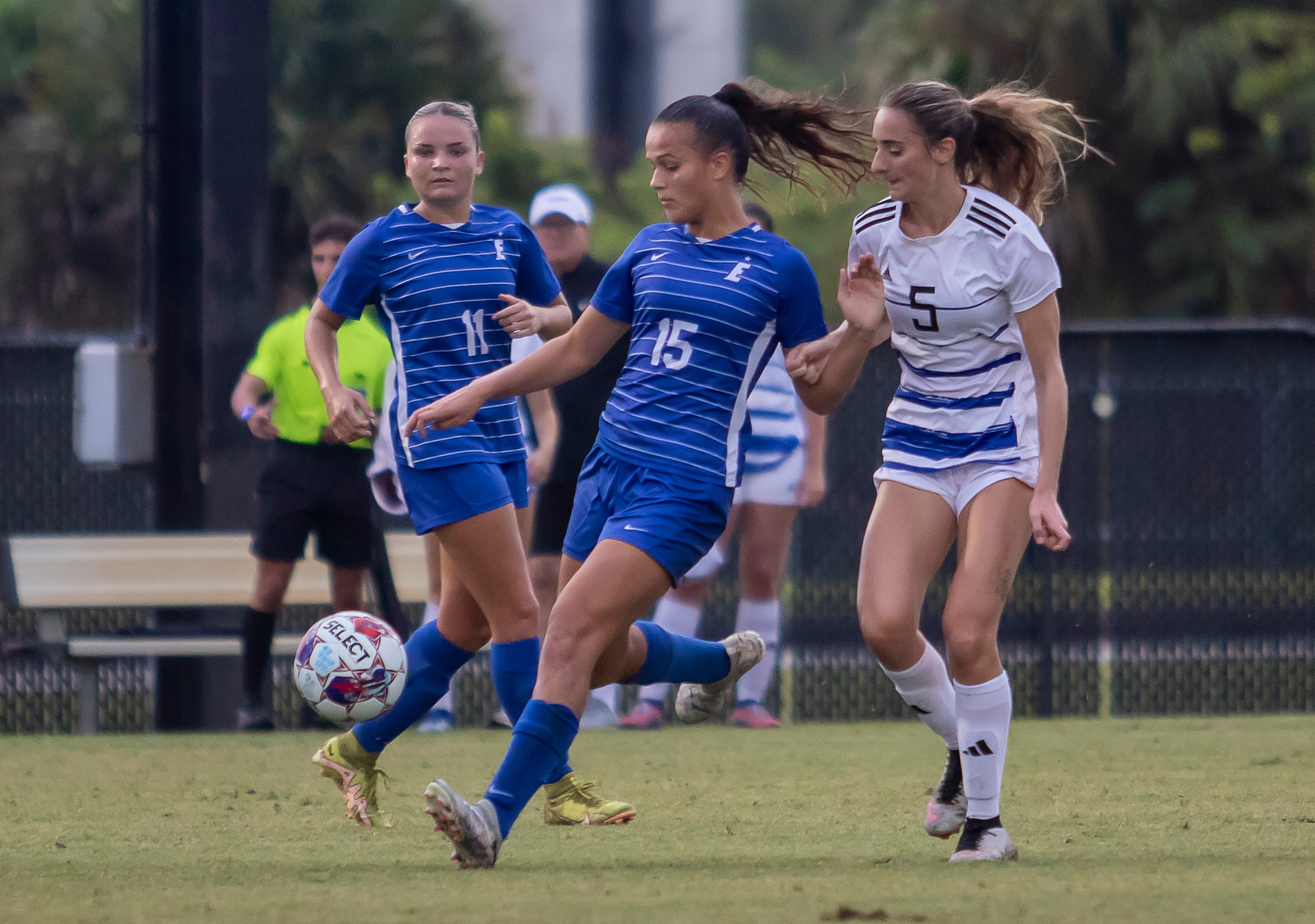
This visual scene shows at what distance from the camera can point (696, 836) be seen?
596 cm

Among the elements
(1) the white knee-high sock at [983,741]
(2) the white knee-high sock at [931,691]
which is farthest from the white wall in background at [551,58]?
(1) the white knee-high sock at [983,741]

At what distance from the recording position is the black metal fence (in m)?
10.2

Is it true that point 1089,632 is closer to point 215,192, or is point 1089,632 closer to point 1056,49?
point 215,192

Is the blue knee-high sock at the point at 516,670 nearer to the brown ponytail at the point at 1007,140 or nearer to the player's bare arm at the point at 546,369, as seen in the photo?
the player's bare arm at the point at 546,369

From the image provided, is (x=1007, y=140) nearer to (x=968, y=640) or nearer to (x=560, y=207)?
(x=968, y=640)

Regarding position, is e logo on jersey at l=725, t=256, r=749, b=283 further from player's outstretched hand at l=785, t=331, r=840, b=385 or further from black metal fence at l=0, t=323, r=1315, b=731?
black metal fence at l=0, t=323, r=1315, b=731

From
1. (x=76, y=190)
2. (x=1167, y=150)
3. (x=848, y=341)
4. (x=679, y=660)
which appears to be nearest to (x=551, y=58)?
(x=76, y=190)

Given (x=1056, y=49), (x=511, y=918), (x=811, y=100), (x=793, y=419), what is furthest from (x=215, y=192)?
(x=1056, y=49)

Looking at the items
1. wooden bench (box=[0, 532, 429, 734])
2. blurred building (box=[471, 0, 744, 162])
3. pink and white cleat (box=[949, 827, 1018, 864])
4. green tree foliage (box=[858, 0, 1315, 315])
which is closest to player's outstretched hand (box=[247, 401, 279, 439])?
wooden bench (box=[0, 532, 429, 734])

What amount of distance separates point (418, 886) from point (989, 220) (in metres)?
2.32

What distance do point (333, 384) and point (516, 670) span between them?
1034 millimetres

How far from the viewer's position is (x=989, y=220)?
5410 mm

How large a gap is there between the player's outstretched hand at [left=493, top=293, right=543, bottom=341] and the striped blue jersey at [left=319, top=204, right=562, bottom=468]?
0.21m

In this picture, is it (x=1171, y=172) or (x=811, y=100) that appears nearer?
(x=811, y=100)
